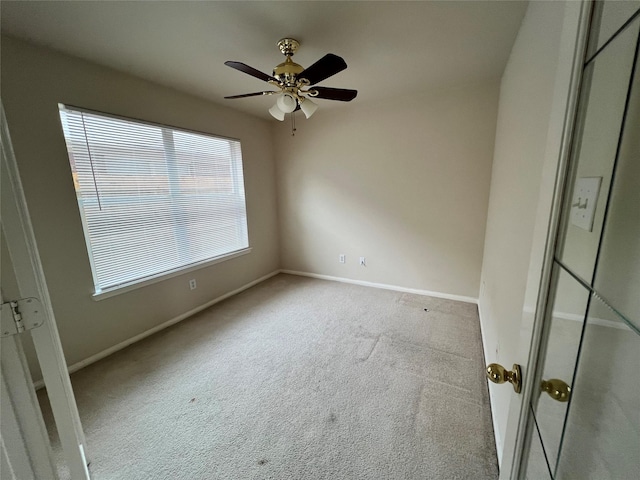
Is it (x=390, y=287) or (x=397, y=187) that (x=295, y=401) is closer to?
(x=390, y=287)

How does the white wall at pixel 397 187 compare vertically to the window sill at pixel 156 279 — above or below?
above

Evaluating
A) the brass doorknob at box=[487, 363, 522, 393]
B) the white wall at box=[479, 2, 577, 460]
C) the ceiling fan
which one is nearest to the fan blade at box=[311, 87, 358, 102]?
the ceiling fan

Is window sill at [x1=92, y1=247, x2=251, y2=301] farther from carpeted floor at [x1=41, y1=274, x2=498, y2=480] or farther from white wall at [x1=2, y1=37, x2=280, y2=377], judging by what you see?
carpeted floor at [x1=41, y1=274, x2=498, y2=480]

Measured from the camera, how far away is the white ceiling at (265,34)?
4.75 ft

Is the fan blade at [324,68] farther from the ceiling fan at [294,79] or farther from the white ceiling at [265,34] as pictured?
the white ceiling at [265,34]

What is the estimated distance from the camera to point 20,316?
63cm

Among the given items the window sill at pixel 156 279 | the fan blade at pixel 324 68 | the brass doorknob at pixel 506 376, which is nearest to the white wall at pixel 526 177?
the brass doorknob at pixel 506 376

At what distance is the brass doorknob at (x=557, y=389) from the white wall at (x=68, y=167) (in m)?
2.81

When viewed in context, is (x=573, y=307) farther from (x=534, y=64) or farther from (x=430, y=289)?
(x=430, y=289)

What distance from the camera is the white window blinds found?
6.63 feet

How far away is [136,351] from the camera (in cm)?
224

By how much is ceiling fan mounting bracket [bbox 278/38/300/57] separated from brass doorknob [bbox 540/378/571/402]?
86.9 inches

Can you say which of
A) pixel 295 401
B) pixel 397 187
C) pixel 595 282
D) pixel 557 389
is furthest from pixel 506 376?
pixel 397 187

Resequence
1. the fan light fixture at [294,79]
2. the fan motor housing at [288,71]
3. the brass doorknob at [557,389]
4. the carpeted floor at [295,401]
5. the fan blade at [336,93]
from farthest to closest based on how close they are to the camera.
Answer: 1. the fan blade at [336,93]
2. the fan motor housing at [288,71]
3. the fan light fixture at [294,79]
4. the carpeted floor at [295,401]
5. the brass doorknob at [557,389]
